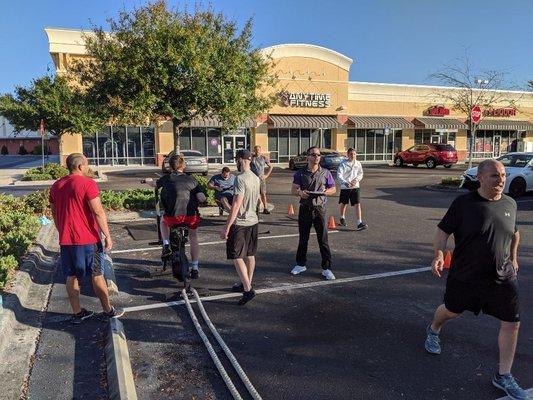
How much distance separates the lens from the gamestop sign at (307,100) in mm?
35969

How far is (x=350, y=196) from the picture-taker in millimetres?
10219

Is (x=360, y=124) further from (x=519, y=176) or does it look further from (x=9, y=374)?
(x=9, y=374)

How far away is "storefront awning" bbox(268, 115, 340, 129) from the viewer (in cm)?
→ 3562

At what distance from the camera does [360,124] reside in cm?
3812

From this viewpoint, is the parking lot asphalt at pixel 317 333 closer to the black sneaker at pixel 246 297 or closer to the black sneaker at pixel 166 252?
the black sneaker at pixel 246 297

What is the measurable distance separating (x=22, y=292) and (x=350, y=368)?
3987 mm

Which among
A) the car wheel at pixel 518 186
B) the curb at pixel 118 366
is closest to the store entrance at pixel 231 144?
the car wheel at pixel 518 186

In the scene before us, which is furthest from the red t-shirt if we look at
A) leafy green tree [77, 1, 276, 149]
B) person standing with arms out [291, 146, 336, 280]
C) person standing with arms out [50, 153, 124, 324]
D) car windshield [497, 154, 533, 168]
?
car windshield [497, 154, 533, 168]

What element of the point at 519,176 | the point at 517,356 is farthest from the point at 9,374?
the point at 519,176

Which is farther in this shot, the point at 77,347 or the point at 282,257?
the point at 282,257

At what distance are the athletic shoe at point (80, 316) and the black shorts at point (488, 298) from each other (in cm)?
372

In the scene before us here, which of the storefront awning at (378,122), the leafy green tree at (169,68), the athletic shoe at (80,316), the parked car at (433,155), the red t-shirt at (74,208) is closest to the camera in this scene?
the red t-shirt at (74,208)

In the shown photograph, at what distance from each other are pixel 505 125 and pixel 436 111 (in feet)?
26.1

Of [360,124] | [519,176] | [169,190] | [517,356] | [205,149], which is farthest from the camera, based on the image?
[360,124]
